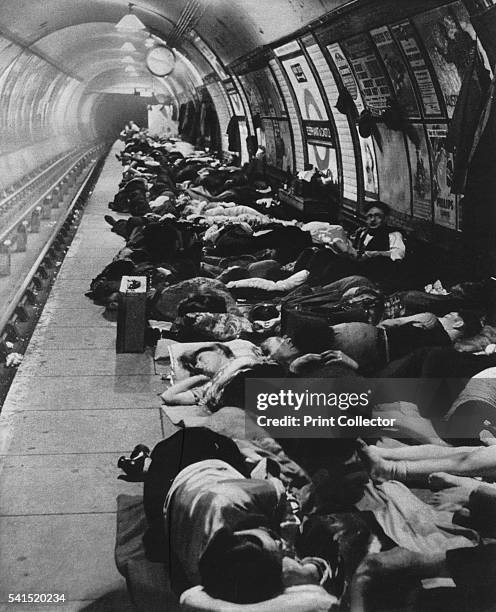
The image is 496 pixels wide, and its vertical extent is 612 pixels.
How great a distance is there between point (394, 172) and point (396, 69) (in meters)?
1.36

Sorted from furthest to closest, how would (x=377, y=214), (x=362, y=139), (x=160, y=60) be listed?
(x=160, y=60) < (x=362, y=139) < (x=377, y=214)

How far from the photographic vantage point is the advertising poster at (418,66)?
6648mm

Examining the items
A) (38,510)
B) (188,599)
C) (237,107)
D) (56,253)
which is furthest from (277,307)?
(237,107)

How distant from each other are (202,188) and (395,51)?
7.27 m

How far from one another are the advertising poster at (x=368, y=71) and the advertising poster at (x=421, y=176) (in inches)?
21.9

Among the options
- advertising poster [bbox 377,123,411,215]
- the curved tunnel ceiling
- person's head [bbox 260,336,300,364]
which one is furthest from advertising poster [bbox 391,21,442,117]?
person's head [bbox 260,336,300,364]

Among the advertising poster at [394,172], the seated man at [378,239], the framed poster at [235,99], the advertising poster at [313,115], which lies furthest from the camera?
the framed poster at [235,99]

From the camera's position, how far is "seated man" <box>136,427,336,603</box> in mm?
2896

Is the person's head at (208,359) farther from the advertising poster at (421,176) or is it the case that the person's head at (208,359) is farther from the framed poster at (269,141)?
the framed poster at (269,141)

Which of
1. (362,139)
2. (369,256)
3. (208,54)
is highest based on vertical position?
(208,54)

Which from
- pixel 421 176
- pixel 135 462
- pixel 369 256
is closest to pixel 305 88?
pixel 421 176

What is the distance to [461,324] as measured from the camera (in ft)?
18.4

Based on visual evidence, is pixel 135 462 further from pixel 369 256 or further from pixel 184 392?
pixel 369 256

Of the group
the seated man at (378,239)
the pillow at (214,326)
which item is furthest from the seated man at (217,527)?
the seated man at (378,239)
